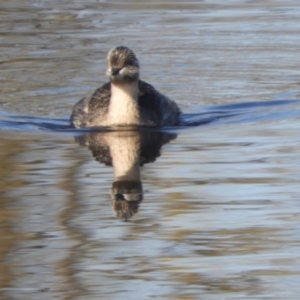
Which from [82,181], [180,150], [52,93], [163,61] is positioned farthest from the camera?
[163,61]

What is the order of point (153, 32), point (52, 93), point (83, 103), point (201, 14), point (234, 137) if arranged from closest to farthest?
point (234, 137) < point (83, 103) < point (52, 93) < point (153, 32) < point (201, 14)

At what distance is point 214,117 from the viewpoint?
12539 millimetres

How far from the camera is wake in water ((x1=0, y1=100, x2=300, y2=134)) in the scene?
12141 mm

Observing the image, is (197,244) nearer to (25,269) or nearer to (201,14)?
(25,269)

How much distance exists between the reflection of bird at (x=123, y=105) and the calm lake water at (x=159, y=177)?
0.90 feet

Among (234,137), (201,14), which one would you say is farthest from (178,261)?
(201,14)

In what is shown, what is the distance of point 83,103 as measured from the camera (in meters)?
12.7

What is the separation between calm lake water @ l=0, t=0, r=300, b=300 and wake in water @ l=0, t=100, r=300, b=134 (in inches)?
0.9

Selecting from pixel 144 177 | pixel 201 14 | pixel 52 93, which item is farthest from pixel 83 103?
pixel 201 14

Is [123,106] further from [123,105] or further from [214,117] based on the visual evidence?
[214,117]

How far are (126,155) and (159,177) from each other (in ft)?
3.38

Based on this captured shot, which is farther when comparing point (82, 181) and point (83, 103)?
point (83, 103)

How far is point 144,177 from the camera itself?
9336 millimetres

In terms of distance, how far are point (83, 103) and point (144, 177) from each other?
136 inches
